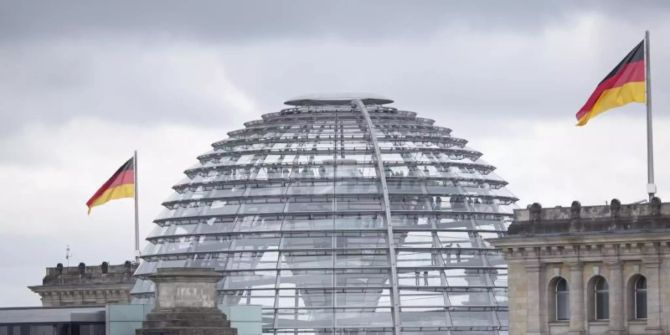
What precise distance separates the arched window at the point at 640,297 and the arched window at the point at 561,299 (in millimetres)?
3104

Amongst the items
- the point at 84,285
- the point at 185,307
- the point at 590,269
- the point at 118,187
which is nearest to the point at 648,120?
the point at 590,269

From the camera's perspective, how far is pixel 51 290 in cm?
15738

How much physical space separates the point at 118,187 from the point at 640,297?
35.2 meters

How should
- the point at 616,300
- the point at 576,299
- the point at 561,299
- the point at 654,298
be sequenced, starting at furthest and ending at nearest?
Answer: the point at 561,299
the point at 576,299
the point at 616,300
the point at 654,298

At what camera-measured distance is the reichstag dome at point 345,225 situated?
14962cm

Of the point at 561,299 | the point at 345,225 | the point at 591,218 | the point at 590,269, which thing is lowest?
the point at 561,299

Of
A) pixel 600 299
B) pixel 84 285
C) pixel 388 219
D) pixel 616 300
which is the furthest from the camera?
pixel 84 285

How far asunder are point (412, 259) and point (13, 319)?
1544 inches

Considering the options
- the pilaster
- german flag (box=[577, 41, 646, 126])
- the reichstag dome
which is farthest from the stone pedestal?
the reichstag dome

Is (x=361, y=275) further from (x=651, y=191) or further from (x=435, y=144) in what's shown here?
(x=651, y=191)

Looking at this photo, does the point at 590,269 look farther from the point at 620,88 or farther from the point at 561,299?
the point at 620,88

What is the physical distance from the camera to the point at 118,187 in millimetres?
147250

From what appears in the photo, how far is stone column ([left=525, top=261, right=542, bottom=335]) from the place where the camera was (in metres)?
120

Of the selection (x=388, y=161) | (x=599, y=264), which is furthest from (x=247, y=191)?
(x=599, y=264)
